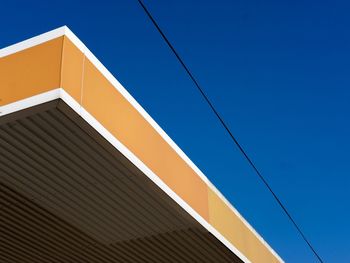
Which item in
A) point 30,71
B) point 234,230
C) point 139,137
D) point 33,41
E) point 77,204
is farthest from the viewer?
point 234,230

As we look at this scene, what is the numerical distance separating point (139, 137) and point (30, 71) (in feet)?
6.48

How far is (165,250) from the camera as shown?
11242mm

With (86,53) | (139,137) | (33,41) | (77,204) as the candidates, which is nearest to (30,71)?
(33,41)

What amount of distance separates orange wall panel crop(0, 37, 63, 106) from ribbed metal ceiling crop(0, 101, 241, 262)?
0.84 ft

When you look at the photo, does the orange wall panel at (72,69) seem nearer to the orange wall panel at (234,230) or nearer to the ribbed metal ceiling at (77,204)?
the ribbed metal ceiling at (77,204)

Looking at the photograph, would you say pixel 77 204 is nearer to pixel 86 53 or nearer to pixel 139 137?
pixel 139 137

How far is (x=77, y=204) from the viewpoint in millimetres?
9156

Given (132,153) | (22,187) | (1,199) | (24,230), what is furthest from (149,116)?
(24,230)

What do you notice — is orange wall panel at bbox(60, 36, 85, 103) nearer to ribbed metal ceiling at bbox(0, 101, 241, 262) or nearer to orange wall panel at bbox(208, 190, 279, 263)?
ribbed metal ceiling at bbox(0, 101, 241, 262)

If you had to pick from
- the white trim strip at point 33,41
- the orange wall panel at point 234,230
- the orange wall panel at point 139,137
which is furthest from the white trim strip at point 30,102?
the orange wall panel at point 234,230

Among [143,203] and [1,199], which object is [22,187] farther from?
[143,203]

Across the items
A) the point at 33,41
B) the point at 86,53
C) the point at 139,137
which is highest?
the point at 33,41

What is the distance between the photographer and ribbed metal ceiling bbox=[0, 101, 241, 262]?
288 inches

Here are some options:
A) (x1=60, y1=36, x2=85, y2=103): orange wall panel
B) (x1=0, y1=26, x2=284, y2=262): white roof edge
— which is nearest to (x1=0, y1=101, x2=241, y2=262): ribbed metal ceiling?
(x1=60, y1=36, x2=85, y2=103): orange wall panel
